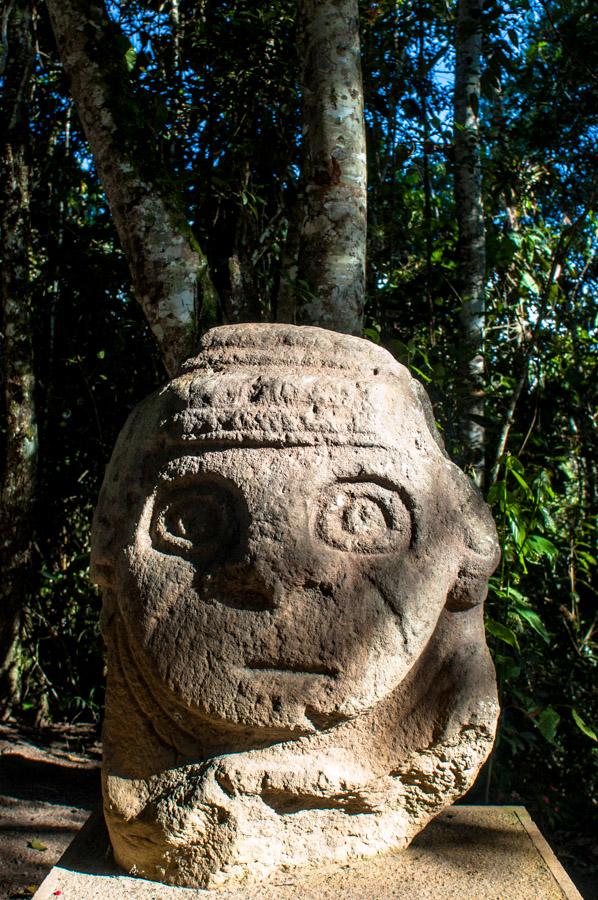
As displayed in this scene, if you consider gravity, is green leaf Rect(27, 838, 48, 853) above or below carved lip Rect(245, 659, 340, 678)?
below

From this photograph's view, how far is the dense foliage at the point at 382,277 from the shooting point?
3379mm

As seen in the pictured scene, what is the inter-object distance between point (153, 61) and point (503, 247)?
72.2 inches

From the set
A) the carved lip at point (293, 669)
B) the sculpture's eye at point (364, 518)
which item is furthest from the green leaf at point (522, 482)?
the carved lip at point (293, 669)

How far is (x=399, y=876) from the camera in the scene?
1.70 metres

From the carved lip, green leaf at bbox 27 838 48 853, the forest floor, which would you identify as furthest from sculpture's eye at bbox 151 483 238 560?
green leaf at bbox 27 838 48 853

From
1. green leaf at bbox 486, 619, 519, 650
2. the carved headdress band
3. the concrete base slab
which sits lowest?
the concrete base slab

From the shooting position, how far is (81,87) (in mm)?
2785

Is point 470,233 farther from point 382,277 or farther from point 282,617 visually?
point 282,617

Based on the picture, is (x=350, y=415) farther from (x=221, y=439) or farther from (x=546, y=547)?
(x=546, y=547)

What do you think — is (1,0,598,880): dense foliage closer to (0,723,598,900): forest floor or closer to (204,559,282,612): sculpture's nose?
(0,723,598,900): forest floor

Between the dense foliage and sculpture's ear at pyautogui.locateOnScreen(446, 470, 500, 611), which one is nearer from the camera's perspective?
sculpture's ear at pyautogui.locateOnScreen(446, 470, 500, 611)

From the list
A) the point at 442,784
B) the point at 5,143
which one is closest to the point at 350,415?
the point at 442,784

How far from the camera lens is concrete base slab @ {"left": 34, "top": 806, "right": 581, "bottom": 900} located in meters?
1.61

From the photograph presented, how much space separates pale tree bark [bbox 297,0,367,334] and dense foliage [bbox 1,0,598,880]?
1.93ft
